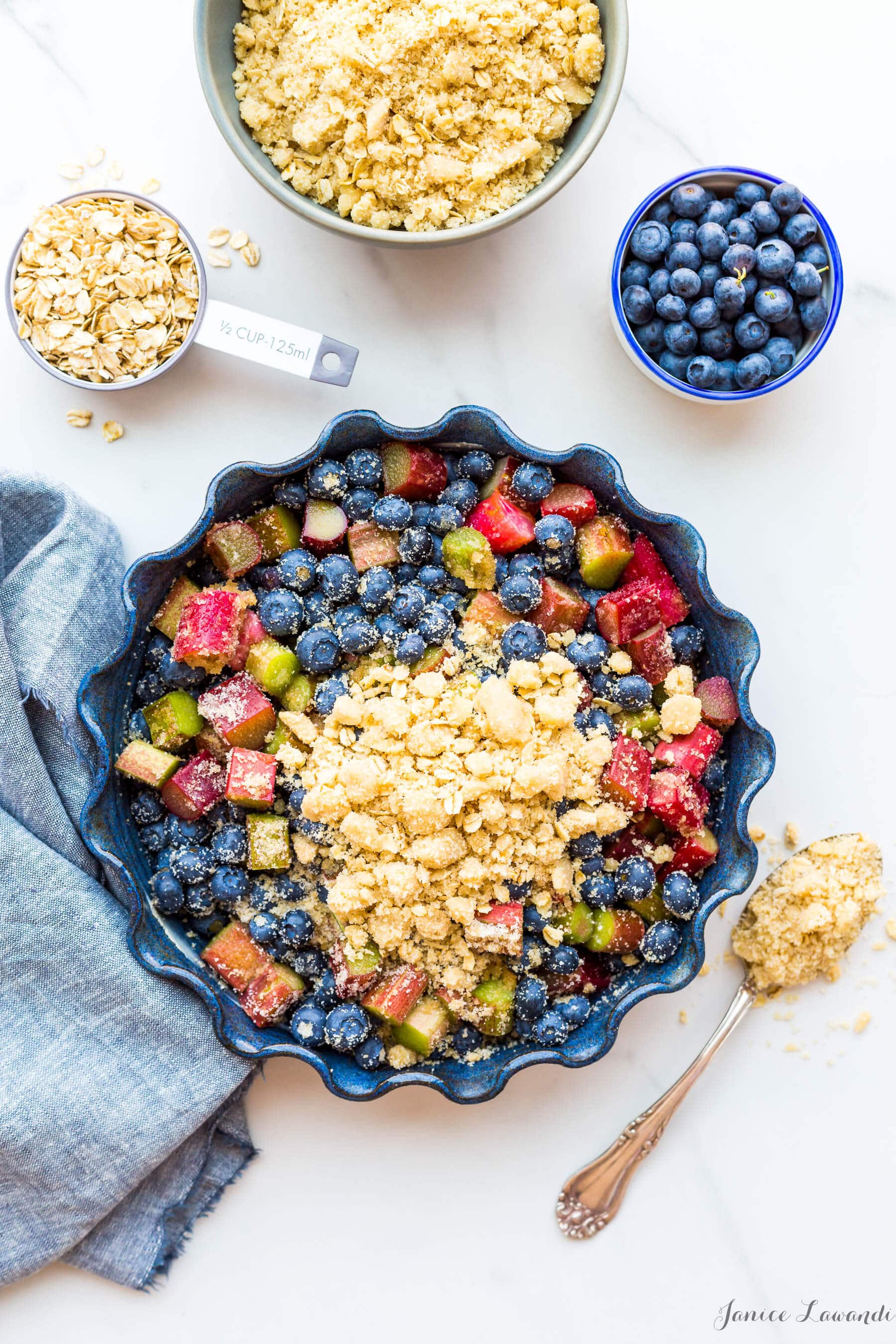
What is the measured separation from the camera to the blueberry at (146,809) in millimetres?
1775

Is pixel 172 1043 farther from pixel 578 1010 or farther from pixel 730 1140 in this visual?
pixel 730 1140

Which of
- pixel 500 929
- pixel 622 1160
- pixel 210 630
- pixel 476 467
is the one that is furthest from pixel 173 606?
pixel 622 1160

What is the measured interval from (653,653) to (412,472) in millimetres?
534

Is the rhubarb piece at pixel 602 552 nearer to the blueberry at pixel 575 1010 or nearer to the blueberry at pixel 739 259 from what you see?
the blueberry at pixel 739 259

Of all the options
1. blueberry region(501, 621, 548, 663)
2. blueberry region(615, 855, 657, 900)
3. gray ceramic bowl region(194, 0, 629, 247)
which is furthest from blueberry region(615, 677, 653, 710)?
gray ceramic bowl region(194, 0, 629, 247)

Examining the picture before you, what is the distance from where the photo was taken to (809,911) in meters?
1.84

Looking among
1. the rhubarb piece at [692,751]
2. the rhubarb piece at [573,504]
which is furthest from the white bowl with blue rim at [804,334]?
the rhubarb piece at [692,751]

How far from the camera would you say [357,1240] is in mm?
2012

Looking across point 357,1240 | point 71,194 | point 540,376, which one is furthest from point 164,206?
point 357,1240

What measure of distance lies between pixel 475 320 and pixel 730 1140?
1.76 m

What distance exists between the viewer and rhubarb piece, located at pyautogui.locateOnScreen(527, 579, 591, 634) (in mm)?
1714

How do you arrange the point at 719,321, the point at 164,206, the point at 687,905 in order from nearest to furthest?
the point at 687,905 < the point at 719,321 < the point at 164,206

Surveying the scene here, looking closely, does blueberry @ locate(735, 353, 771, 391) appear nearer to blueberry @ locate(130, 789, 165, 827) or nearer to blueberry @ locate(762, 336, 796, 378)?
blueberry @ locate(762, 336, 796, 378)

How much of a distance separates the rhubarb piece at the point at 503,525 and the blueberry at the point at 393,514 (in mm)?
113
